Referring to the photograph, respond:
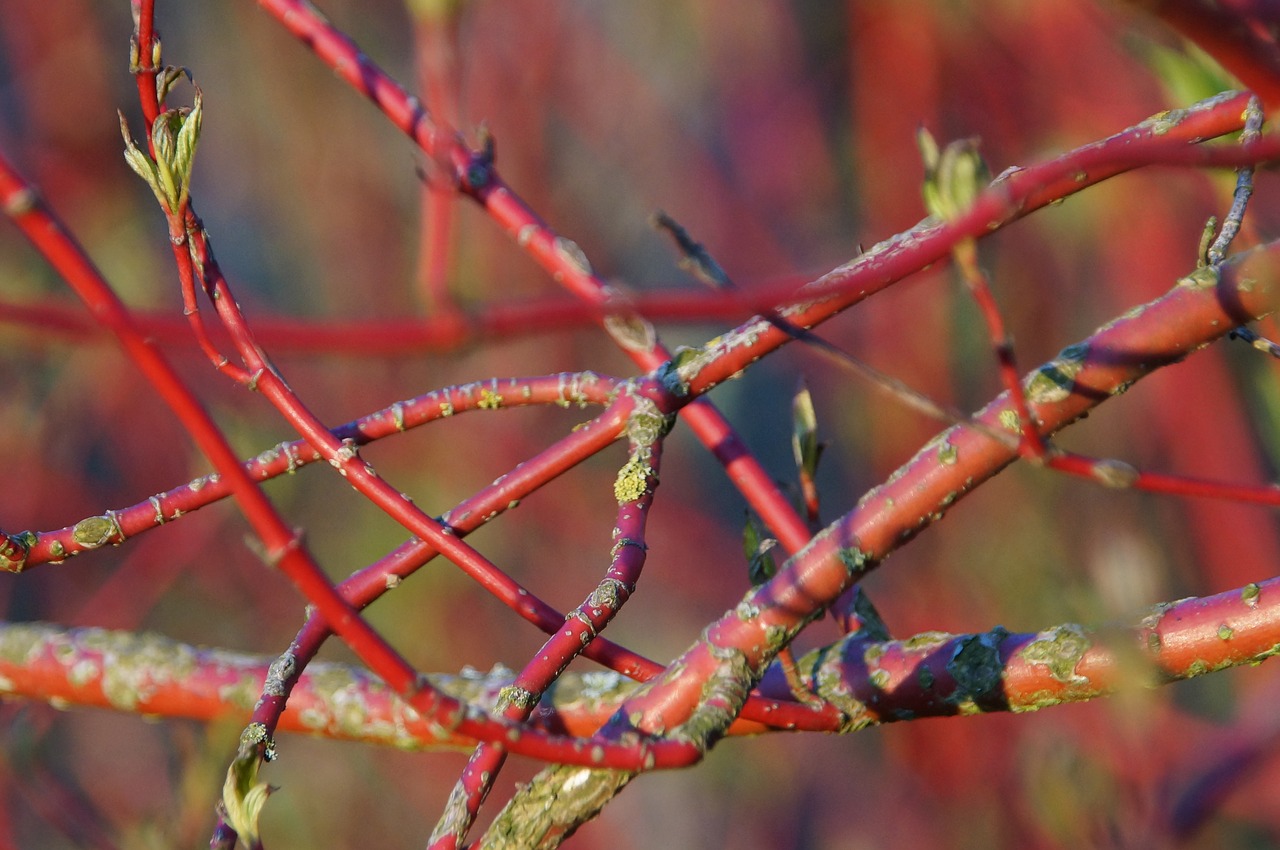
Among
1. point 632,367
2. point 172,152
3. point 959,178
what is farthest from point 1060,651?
point 632,367

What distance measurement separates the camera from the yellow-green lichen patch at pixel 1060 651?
615 millimetres

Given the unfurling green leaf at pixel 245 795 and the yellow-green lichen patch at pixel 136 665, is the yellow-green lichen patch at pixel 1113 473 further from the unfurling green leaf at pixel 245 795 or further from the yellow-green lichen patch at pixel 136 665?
the yellow-green lichen patch at pixel 136 665

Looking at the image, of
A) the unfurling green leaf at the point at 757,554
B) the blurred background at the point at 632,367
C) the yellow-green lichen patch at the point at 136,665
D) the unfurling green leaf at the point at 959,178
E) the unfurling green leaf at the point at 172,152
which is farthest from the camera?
the blurred background at the point at 632,367

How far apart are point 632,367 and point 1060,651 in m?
2.71

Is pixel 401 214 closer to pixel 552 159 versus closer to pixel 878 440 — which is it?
pixel 552 159

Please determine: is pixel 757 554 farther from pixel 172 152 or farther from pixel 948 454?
pixel 172 152

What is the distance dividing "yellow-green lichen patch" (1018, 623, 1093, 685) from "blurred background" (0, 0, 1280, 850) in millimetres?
1030

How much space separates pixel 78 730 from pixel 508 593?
3233 mm

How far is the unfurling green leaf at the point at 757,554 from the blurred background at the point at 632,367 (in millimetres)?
1105

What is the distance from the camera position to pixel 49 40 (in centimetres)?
292

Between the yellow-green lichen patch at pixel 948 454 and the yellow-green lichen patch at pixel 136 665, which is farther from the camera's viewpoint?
the yellow-green lichen patch at pixel 136 665

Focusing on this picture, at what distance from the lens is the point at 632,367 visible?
10.8 ft

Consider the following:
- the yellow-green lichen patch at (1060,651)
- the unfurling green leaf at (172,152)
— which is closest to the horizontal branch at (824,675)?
the yellow-green lichen patch at (1060,651)

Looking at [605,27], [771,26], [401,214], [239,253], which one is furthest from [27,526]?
[771,26]
